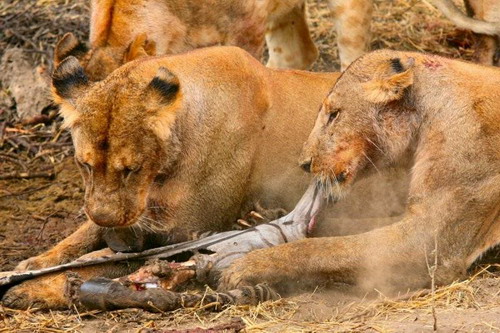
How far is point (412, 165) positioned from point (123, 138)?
1.35 meters

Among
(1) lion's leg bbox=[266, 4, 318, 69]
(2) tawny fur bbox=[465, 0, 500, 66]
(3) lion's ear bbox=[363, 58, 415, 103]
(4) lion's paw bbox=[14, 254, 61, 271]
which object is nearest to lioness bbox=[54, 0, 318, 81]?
(1) lion's leg bbox=[266, 4, 318, 69]

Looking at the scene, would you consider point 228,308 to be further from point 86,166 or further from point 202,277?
point 86,166

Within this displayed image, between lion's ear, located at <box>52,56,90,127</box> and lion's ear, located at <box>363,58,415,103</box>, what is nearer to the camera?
lion's ear, located at <box>363,58,415,103</box>

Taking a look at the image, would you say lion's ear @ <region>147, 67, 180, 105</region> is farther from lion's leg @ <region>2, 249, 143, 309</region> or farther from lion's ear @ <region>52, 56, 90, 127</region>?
lion's leg @ <region>2, 249, 143, 309</region>

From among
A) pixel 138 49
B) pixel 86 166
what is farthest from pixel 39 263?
pixel 138 49

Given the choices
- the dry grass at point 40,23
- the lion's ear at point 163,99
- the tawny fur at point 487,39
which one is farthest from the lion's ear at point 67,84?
the dry grass at point 40,23

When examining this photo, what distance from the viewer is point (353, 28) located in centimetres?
816

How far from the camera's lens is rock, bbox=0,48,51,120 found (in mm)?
8695

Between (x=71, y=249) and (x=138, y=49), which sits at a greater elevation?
(x=138, y=49)

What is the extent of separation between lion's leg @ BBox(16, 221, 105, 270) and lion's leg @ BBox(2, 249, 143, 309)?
302mm

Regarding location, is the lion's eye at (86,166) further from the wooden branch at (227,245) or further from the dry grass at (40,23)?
the dry grass at (40,23)

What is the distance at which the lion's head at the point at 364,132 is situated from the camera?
5398 mm

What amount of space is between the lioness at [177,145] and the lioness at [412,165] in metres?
0.48

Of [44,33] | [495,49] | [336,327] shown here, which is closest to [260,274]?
[336,327]
